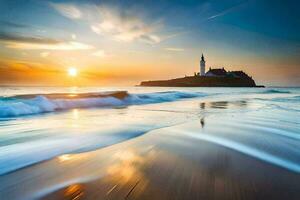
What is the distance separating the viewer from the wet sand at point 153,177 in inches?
83.9

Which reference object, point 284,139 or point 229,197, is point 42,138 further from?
point 284,139

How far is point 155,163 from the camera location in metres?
3.05

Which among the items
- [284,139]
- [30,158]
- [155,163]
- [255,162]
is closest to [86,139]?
[30,158]

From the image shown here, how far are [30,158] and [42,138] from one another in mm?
1469

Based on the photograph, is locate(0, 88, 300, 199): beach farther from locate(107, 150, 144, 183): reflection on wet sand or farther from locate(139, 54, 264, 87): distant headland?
locate(139, 54, 264, 87): distant headland

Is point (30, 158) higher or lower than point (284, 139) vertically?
higher

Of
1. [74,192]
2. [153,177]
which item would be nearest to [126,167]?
[153,177]

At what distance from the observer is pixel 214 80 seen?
439 feet

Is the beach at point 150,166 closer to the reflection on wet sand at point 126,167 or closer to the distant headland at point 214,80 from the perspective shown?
the reflection on wet sand at point 126,167

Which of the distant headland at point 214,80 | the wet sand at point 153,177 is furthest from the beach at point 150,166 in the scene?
the distant headland at point 214,80

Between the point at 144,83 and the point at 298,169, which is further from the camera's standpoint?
the point at 144,83

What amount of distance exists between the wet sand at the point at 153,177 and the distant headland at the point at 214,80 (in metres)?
132

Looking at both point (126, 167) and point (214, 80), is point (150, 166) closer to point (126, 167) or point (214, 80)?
point (126, 167)

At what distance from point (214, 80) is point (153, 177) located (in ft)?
449
